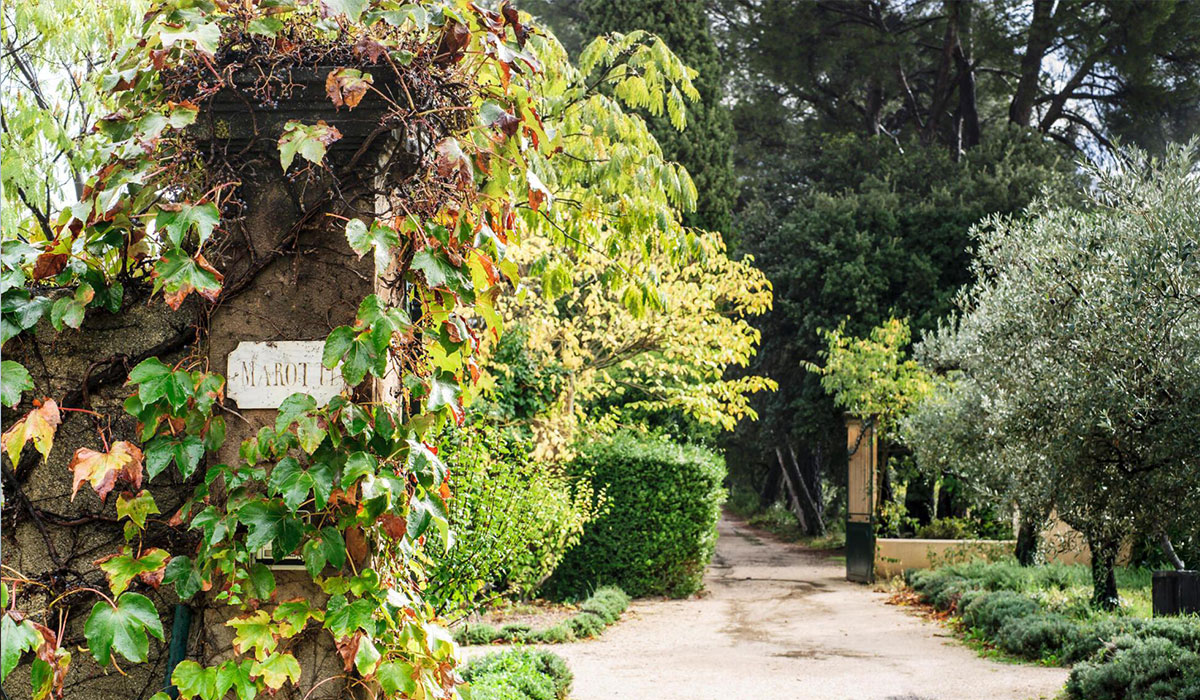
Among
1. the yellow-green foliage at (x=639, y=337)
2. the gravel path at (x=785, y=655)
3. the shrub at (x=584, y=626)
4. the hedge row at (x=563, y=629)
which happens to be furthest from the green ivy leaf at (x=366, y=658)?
the yellow-green foliage at (x=639, y=337)

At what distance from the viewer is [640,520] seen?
12.6 metres

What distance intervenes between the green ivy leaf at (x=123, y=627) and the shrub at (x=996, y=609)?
27.1 ft

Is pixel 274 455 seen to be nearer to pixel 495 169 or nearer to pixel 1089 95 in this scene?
pixel 495 169

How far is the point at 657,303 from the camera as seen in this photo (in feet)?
15.8

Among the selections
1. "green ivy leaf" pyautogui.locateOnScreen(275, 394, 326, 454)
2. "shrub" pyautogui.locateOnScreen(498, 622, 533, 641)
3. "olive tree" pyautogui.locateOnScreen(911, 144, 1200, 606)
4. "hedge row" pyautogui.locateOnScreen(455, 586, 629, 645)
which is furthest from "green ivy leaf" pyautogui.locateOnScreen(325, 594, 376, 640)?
"shrub" pyautogui.locateOnScreen(498, 622, 533, 641)

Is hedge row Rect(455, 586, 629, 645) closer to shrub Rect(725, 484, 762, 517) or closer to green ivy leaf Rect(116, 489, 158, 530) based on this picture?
green ivy leaf Rect(116, 489, 158, 530)

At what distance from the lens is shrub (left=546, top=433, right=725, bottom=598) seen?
12.5 meters

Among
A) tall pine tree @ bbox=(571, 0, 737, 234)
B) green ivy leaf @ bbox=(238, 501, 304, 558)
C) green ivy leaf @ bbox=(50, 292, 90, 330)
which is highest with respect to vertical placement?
tall pine tree @ bbox=(571, 0, 737, 234)

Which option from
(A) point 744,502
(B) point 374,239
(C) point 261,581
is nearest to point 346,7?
(B) point 374,239

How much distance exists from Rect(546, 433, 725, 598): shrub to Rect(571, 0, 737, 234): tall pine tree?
281 inches

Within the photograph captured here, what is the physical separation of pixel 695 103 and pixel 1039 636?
12952 millimetres

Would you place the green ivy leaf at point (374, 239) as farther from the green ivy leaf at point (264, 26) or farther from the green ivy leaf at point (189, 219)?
the green ivy leaf at point (264, 26)

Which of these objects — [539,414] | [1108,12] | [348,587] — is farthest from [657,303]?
[1108,12]

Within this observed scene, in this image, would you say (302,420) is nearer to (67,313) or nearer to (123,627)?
(123,627)
